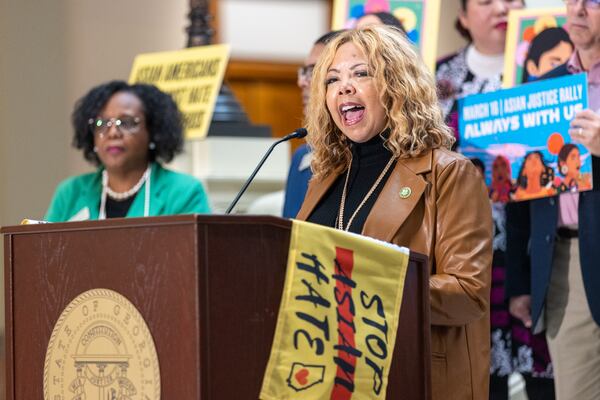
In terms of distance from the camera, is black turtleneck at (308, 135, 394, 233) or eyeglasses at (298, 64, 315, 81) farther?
eyeglasses at (298, 64, 315, 81)

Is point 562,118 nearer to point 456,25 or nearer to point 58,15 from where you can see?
point 456,25

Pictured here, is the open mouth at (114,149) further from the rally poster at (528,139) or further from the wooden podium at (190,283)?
the wooden podium at (190,283)

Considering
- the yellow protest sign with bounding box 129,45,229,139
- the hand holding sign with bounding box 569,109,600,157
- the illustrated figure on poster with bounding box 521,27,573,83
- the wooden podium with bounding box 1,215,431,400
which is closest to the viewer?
the wooden podium with bounding box 1,215,431,400

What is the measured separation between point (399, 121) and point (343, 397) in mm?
794

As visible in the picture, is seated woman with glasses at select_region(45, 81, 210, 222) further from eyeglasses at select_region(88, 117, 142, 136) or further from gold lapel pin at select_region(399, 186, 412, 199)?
gold lapel pin at select_region(399, 186, 412, 199)

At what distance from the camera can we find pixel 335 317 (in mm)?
2193

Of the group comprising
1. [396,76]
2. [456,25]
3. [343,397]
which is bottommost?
[343,397]

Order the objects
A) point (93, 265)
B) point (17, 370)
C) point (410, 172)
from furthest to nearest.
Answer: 1. point (410, 172)
2. point (17, 370)
3. point (93, 265)

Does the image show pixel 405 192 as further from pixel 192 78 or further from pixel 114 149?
pixel 192 78

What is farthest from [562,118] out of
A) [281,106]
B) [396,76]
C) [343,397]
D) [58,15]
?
[281,106]

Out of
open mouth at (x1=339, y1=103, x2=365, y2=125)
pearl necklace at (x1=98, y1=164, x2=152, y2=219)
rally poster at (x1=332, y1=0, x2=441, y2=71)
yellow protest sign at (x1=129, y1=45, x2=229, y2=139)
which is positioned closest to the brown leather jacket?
open mouth at (x1=339, y1=103, x2=365, y2=125)

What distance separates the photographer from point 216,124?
5.61 meters

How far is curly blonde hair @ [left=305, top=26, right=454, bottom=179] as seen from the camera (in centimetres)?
272

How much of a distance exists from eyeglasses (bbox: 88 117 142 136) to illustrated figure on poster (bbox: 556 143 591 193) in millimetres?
1684
